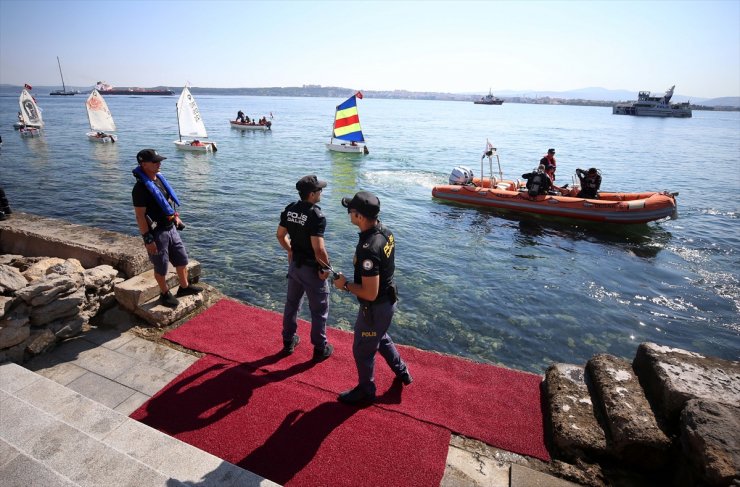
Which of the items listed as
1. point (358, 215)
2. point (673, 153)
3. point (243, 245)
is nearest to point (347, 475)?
point (358, 215)

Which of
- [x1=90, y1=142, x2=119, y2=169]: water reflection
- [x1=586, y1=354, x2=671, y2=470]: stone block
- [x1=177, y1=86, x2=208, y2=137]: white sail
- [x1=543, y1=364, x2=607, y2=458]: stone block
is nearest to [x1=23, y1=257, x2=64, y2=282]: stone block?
[x1=543, y1=364, x2=607, y2=458]: stone block

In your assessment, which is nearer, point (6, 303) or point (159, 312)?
point (6, 303)

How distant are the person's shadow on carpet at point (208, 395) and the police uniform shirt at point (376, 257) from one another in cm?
161

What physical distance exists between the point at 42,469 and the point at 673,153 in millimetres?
48730

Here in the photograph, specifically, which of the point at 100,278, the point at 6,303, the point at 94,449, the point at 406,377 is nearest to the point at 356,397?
the point at 406,377

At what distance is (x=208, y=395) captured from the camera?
388 cm

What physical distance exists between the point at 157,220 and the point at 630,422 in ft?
17.7

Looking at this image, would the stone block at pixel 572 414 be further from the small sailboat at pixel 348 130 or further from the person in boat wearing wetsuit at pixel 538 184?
the small sailboat at pixel 348 130

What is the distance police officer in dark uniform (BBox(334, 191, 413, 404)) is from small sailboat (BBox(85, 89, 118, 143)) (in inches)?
1388

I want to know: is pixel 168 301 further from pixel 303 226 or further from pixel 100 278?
pixel 303 226

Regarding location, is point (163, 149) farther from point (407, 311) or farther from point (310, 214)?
point (310, 214)

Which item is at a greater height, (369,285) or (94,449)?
(369,285)

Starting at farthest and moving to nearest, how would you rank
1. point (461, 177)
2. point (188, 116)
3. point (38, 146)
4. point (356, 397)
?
point (38, 146) < point (188, 116) < point (461, 177) < point (356, 397)

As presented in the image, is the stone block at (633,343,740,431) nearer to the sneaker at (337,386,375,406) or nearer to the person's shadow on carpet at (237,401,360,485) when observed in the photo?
the sneaker at (337,386,375,406)
